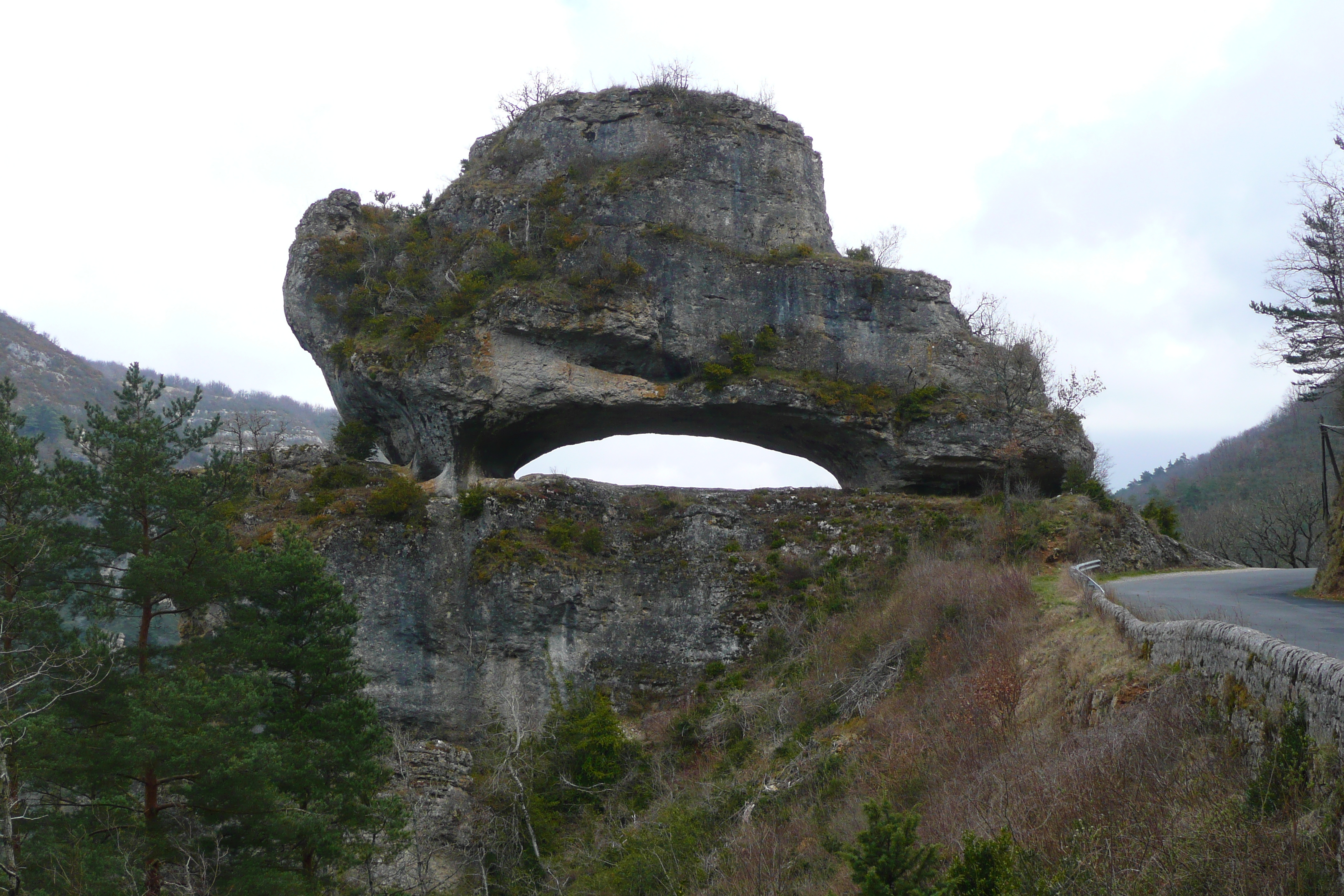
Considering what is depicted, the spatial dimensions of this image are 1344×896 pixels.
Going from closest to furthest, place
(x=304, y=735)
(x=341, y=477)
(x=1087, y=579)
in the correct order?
(x=1087, y=579)
(x=304, y=735)
(x=341, y=477)

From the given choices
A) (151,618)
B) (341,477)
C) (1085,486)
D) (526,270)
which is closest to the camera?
(151,618)

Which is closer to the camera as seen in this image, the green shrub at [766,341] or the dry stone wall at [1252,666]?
the dry stone wall at [1252,666]

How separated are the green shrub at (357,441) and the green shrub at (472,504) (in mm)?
4812

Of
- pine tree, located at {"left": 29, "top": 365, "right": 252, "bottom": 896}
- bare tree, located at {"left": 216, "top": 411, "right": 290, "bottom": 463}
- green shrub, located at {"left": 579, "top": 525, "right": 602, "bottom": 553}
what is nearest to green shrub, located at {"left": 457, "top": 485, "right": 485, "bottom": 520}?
green shrub, located at {"left": 579, "top": 525, "right": 602, "bottom": 553}

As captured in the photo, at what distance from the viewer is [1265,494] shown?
46281 mm

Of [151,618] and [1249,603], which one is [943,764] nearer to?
[1249,603]

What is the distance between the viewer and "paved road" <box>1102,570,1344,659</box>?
32.1 feet

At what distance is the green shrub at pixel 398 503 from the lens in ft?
83.2

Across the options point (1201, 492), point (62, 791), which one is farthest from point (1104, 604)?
point (1201, 492)

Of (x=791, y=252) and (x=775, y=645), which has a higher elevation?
(x=791, y=252)

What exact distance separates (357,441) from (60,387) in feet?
228

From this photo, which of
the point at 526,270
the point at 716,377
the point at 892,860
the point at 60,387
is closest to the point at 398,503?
the point at 526,270

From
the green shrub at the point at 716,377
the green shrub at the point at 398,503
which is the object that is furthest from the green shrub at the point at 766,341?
the green shrub at the point at 398,503

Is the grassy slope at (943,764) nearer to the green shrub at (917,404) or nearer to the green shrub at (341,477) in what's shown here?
the green shrub at (917,404)
